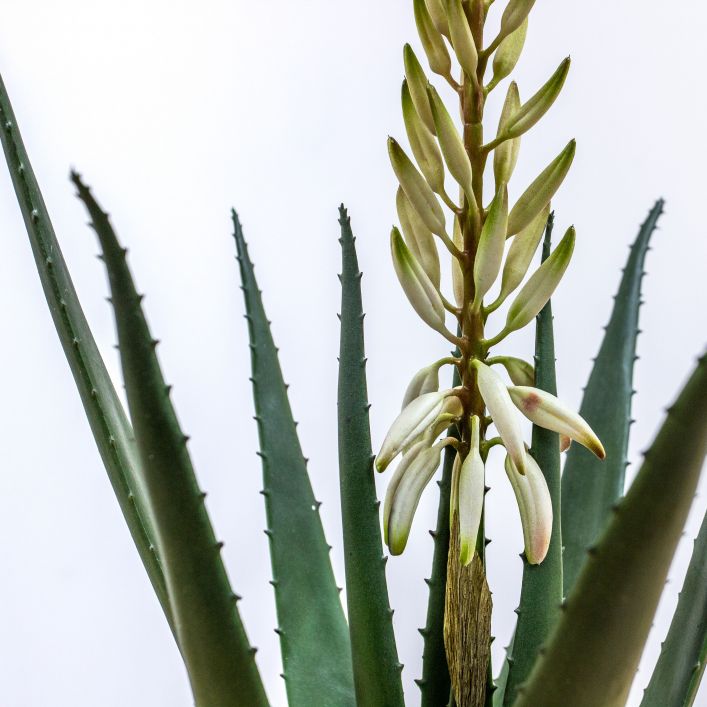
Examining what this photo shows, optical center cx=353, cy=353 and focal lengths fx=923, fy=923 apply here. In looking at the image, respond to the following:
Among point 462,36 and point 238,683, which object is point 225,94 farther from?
point 238,683

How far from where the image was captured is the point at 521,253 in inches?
19.3

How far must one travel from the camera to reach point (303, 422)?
0.92 m

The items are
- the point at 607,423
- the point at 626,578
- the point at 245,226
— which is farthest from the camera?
the point at 245,226

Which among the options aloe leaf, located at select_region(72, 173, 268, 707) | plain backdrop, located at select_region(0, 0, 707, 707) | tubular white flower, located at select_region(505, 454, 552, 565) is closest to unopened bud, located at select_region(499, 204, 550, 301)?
tubular white flower, located at select_region(505, 454, 552, 565)

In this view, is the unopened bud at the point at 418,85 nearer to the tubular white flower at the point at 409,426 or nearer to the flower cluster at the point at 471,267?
the flower cluster at the point at 471,267

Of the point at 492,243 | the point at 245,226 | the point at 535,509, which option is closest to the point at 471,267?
the point at 492,243

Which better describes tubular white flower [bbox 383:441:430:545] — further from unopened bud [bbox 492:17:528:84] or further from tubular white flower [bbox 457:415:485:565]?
unopened bud [bbox 492:17:528:84]

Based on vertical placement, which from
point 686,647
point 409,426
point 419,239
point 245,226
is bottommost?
point 686,647

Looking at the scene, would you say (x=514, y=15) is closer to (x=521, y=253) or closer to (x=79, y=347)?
(x=521, y=253)

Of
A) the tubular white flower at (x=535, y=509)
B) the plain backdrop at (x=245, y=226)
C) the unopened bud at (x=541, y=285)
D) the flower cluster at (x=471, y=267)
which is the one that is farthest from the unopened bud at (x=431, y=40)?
the plain backdrop at (x=245, y=226)

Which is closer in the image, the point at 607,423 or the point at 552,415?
the point at 552,415

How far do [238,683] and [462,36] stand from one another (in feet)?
1.07

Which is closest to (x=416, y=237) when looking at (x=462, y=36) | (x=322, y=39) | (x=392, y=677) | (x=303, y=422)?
(x=462, y=36)

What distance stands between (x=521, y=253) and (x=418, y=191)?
2.6 inches
